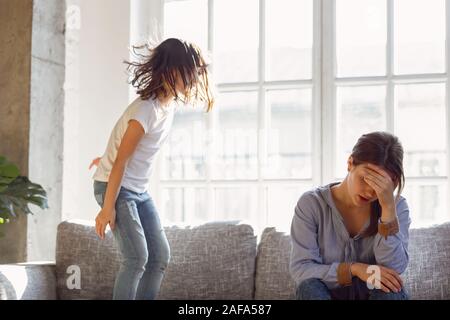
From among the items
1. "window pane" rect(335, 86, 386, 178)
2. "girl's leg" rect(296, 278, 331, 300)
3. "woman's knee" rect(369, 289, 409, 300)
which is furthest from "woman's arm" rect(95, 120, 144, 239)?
"window pane" rect(335, 86, 386, 178)

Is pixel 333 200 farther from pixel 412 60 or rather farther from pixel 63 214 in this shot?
pixel 63 214

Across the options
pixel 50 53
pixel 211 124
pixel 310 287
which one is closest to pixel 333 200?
pixel 310 287

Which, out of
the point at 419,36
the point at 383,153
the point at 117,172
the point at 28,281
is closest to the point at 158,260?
the point at 117,172

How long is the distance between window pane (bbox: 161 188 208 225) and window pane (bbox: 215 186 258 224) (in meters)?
0.08

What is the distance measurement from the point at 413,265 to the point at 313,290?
Answer: 0.66 meters

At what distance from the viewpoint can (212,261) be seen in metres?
3.17

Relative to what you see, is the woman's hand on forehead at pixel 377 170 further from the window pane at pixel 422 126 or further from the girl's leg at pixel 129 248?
the window pane at pixel 422 126

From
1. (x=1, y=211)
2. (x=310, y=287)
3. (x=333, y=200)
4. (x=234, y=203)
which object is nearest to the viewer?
(x=310, y=287)

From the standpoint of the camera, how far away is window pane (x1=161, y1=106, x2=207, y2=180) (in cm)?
407

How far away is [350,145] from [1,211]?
1.71 m

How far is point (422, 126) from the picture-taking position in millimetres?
3734

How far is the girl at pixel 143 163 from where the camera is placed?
274 centimetres
